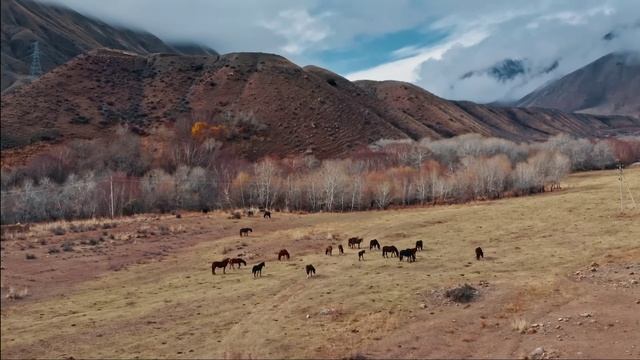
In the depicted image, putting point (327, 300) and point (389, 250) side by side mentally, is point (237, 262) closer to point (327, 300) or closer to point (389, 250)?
point (389, 250)

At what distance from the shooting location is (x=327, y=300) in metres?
26.8

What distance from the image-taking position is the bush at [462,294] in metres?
26.8

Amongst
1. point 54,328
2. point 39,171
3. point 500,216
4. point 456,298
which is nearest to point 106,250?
point 54,328

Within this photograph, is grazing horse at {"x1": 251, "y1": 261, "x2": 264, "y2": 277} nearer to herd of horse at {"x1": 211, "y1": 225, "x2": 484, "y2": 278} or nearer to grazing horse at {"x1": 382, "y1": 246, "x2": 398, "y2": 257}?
herd of horse at {"x1": 211, "y1": 225, "x2": 484, "y2": 278}

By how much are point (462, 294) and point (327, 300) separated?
668 cm

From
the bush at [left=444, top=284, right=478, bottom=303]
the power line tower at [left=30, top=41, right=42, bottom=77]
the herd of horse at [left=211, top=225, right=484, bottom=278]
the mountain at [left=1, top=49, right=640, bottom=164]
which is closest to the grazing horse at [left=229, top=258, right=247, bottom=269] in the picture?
the herd of horse at [left=211, top=225, right=484, bottom=278]

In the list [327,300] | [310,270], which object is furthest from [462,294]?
[310,270]

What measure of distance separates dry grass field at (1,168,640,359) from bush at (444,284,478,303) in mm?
490

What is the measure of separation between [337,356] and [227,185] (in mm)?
77820

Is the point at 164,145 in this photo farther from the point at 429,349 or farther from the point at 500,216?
the point at 429,349

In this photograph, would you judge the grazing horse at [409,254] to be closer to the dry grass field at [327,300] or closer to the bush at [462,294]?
the dry grass field at [327,300]

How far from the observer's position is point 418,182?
9638 centimetres

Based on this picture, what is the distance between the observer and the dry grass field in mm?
19453

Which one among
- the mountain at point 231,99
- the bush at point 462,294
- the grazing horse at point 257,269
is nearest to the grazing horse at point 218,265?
the grazing horse at point 257,269
